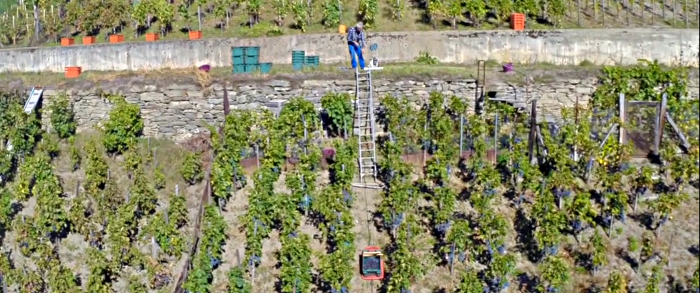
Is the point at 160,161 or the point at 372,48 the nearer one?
the point at 160,161

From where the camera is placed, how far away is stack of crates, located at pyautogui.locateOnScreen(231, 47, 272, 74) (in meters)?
24.3

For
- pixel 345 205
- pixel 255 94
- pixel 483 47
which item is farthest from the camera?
pixel 483 47

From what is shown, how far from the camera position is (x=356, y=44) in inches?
955

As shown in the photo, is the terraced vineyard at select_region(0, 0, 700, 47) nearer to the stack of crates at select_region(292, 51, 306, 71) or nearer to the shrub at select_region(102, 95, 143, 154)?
the stack of crates at select_region(292, 51, 306, 71)

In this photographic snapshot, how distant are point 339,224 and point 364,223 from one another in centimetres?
74

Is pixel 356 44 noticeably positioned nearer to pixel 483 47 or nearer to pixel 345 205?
pixel 483 47

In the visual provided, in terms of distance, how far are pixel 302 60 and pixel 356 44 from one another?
3.96 ft

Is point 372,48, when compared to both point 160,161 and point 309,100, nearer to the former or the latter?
point 309,100

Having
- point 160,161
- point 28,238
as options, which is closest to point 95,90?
point 160,161

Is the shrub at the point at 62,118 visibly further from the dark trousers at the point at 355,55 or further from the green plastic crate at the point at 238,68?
the dark trousers at the point at 355,55

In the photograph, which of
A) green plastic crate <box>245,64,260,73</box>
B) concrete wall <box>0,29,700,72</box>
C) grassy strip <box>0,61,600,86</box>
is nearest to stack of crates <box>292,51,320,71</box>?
grassy strip <box>0,61,600,86</box>

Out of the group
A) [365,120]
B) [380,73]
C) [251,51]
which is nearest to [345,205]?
[365,120]

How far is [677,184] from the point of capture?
70.9ft

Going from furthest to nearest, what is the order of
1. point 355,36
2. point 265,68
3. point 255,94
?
point 355,36
point 265,68
point 255,94
